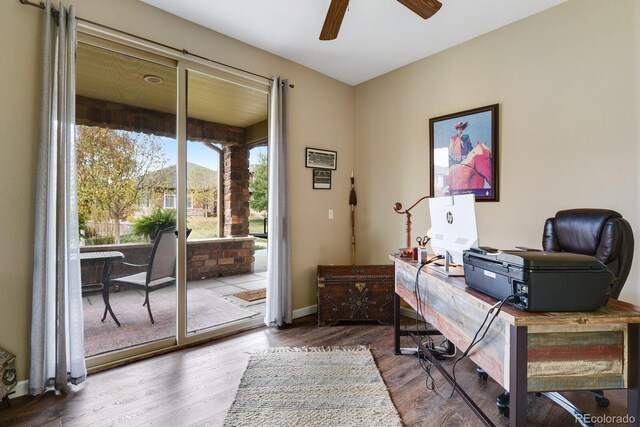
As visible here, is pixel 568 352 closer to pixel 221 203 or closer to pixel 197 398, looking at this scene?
pixel 197 398

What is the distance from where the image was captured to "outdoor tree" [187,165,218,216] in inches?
114

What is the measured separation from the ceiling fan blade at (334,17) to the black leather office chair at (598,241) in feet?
6.65

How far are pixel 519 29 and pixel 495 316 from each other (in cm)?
265

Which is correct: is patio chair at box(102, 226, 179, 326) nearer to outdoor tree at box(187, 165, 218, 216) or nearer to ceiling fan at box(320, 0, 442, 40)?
outdoor tree at box(187, 165, 218, 216)

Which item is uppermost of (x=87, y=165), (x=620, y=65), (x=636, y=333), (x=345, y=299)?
(x=620, y=65)

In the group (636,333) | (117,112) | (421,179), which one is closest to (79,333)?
(117,112)

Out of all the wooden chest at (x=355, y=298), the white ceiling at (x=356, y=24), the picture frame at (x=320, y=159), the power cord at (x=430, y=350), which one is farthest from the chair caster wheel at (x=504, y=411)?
the white ceiling at (x=356, y=24)

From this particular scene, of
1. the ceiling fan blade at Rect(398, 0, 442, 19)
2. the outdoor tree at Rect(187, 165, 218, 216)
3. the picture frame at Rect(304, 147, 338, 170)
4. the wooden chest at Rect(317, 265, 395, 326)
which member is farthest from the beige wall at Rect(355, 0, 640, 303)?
the outdoor tree at Rect(187, 165, 218, 216)

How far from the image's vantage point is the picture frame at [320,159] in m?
3.66

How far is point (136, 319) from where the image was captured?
266 centimetres

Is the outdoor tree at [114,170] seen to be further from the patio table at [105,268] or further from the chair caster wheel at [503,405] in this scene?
the chair caster wheel at [503,405]

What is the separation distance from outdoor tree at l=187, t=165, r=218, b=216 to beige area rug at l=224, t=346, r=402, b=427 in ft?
4.69

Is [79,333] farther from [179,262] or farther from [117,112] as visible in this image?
[117,112]

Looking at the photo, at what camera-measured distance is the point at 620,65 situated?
7.30 ft
